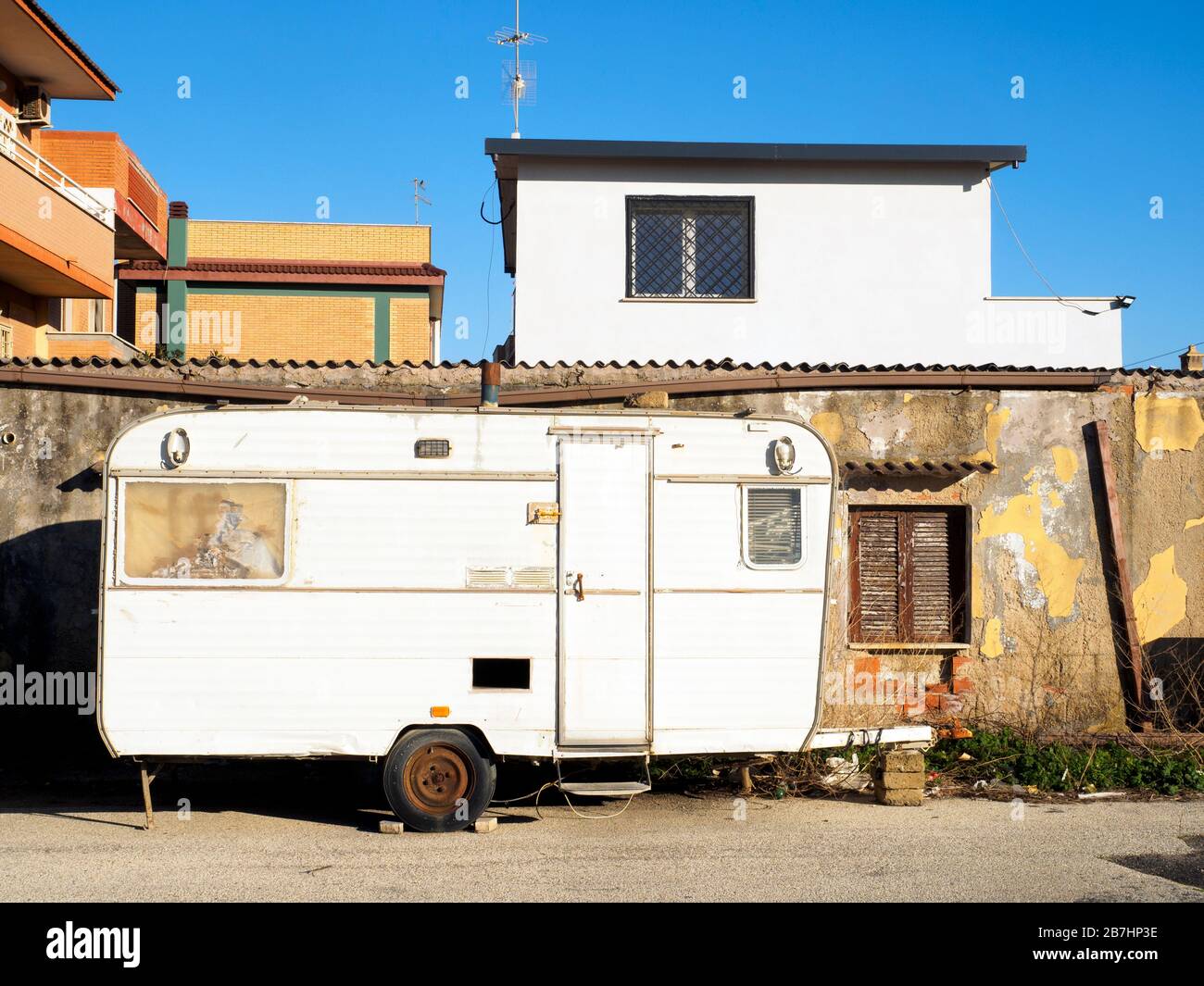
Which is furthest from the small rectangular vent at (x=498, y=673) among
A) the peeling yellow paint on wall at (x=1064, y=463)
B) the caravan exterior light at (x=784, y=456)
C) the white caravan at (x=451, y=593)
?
the peeling yellow paint on wall at (x=1064, y=463)

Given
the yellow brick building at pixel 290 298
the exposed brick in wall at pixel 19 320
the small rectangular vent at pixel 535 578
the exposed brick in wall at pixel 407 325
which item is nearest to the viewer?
the small rectangular vent at pixel 535 578

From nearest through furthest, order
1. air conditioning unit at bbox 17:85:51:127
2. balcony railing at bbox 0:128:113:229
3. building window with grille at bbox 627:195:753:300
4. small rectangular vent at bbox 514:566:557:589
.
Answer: small rectangular vent at bbox 514:566:557:589 < balcony railing at bbox 0:128:113:229 < building window with grille at bbox 627:195:753:300 < air conditioning unit at bbox 17:85:51:127

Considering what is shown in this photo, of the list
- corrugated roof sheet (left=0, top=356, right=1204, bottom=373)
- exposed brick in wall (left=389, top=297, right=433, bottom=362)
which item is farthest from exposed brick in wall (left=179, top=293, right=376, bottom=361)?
corrugated roof sheet (left=0, top=356, right=1204, bottom=373)

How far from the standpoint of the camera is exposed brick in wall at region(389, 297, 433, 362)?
109 feet

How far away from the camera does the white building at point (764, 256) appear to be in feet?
54.6

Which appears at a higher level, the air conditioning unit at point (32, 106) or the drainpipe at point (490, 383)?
the air conditioning unit at point (32, 106)

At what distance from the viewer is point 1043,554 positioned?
38.4ft

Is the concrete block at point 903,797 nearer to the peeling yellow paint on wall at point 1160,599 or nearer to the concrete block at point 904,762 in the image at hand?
the concrete block at point 904,762

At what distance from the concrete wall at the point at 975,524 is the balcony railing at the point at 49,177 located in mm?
6082

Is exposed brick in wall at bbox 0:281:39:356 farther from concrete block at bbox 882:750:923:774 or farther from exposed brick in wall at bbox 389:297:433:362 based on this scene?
concrete block at bbox 882:750:923:774

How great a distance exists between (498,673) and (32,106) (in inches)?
593

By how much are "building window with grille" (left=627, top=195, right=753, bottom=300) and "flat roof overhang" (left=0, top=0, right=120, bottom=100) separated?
867cm

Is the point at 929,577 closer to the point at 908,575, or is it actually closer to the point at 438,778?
the point at 908,575

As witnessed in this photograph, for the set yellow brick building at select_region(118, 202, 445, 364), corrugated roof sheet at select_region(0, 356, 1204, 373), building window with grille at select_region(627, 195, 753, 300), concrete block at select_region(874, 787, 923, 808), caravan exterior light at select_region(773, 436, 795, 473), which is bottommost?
concrete block at select_region(874, 787, 923, 808)
